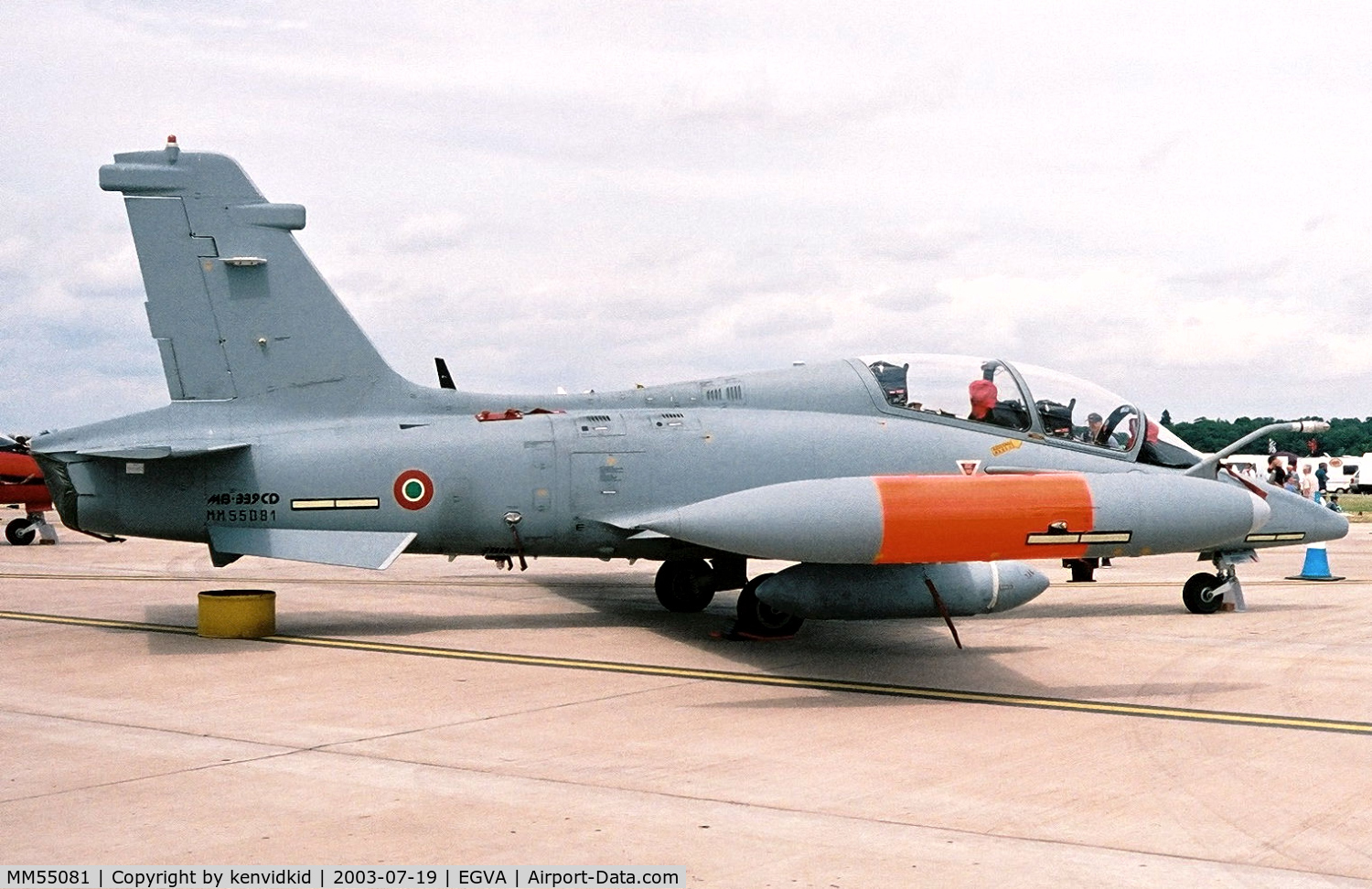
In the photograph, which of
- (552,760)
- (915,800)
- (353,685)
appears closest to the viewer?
(915,800)

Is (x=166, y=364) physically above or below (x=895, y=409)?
above

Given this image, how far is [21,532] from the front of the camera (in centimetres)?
2411

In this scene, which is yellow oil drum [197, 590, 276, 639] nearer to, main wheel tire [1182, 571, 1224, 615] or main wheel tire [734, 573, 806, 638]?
main wheel tire [734, 573, 806, 638]

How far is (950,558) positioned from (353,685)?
14.6ft

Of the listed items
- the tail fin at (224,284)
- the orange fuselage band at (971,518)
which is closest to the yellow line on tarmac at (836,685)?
the orange fuselage band at (971,518)

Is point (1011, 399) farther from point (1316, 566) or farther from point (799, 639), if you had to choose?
point (1316, 566)

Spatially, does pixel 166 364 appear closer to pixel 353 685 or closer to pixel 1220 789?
pixel 353 685

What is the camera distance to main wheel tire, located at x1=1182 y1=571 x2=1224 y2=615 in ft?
45.7

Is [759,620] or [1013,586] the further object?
[759,620]

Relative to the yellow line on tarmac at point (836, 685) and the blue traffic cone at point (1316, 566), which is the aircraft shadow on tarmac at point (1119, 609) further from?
the yellow line on tarmac at point (836, 685)

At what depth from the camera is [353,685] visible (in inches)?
378

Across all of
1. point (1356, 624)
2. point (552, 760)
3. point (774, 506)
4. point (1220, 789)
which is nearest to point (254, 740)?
point (552, 760)

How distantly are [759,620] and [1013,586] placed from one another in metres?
2.32

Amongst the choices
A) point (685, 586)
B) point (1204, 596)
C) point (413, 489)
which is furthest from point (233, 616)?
point (1204, 596)
